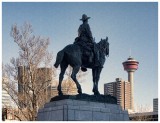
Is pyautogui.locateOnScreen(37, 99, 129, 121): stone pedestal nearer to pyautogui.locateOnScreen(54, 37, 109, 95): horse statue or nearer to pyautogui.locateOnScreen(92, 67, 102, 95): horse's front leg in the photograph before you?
pyautogui.locateOnScreen(54, 37, 109, 95): horse statue

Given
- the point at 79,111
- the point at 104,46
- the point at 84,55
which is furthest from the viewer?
the point at 104,46

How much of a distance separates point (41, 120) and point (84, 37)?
331 centimetres

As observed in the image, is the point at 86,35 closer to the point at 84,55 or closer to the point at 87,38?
the point at 87,38

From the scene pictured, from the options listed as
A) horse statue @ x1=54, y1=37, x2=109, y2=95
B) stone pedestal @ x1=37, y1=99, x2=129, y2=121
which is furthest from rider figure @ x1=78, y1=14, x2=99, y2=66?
stone pedestal @ x1=37, y1=99, x2=129, y2=121

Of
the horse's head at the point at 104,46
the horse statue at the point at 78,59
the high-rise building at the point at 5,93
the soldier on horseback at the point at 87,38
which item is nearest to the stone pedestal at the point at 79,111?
the horse statue at the point at 78,59

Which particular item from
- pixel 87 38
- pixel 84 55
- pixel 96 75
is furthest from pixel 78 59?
pixel 96 75

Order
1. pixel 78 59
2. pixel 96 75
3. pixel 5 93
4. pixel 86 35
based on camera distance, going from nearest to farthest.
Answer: pixel 78 59 < pixel 86 35 < pixel 96 75 < pixel 5 93

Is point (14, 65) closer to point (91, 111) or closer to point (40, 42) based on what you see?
point (40, 42)

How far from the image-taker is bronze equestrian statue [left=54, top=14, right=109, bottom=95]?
45.7 ft

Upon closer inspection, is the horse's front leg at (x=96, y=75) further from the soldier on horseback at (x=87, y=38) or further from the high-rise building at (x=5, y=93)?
the high-rise building at (x=5, y=93)

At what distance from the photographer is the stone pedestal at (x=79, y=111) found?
13.1 meters

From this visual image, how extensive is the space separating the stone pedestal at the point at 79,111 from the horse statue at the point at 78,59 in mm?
636

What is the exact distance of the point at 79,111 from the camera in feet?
43.6

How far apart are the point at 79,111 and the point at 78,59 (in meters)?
1.82
